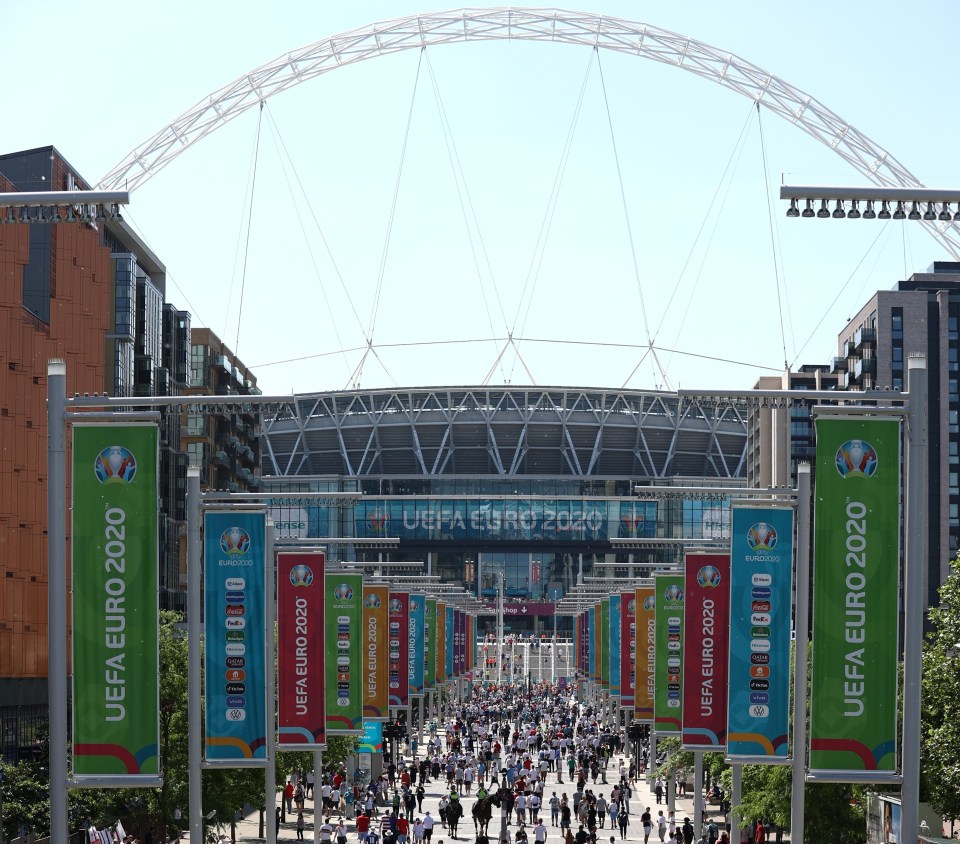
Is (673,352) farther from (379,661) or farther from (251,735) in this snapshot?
(251,735)

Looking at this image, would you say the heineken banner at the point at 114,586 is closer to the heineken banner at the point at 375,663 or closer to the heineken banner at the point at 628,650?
the heineken banner at the point at 375,663

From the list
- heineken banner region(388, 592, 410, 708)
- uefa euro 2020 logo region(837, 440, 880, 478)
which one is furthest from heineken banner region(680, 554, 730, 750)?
heineken banner region(388, 592, 410, 708)

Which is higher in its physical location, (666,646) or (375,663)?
(666,646)

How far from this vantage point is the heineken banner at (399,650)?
7256cm

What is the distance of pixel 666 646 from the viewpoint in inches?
1843

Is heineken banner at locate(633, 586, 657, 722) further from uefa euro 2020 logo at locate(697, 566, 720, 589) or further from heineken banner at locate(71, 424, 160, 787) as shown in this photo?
heineken banner at locate(71, 424, 160, 787)

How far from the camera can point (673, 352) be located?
197m

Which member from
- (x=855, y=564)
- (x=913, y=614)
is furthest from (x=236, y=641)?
(x=913, y=614)

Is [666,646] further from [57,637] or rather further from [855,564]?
[57,637]

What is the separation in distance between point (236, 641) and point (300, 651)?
667 cm

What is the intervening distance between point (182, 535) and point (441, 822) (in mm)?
51408

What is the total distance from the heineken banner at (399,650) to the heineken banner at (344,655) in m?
23.6

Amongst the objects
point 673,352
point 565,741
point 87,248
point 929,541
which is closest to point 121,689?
point 87,248

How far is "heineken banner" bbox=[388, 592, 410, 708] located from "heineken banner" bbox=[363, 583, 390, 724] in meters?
12.8
